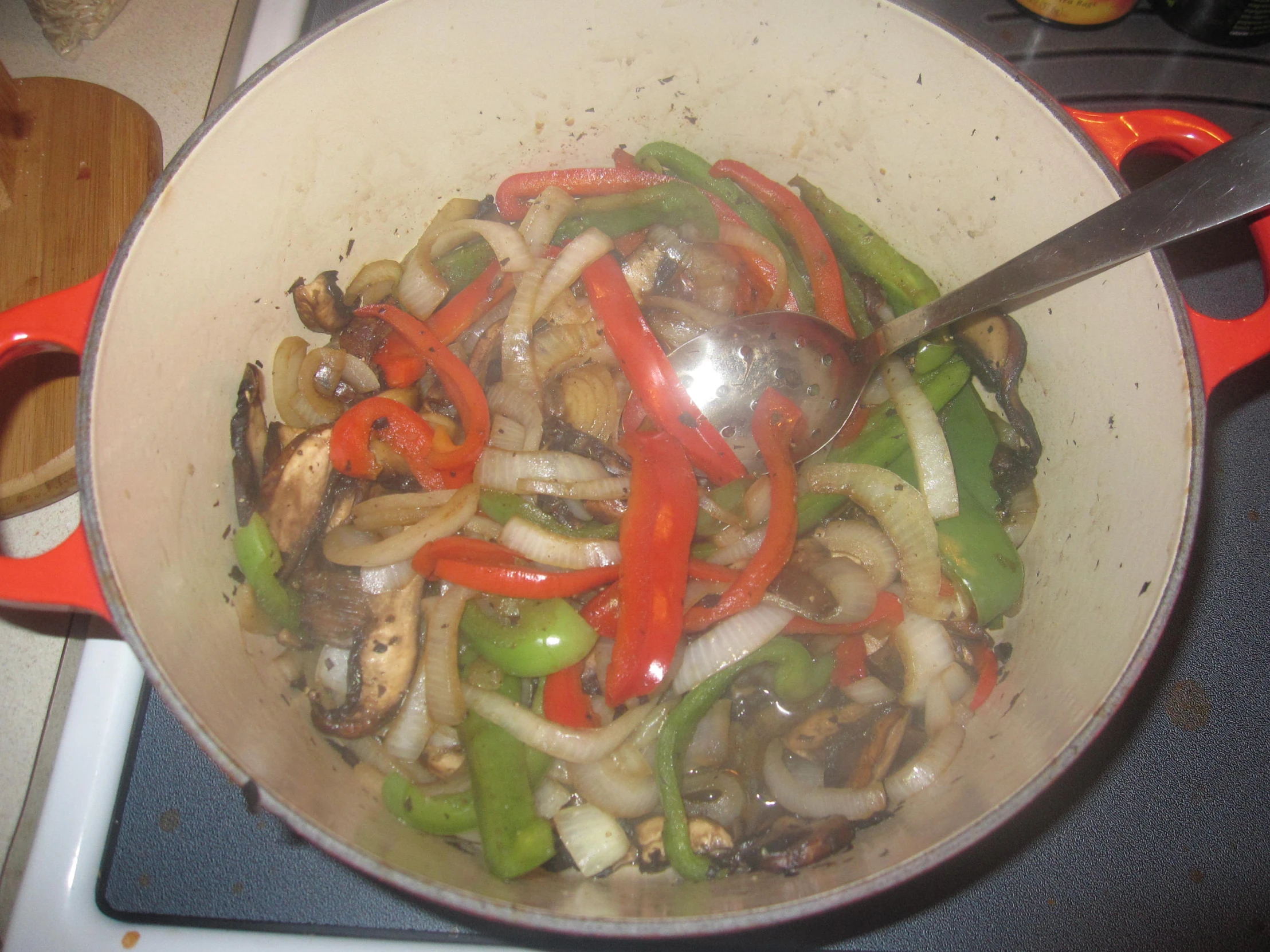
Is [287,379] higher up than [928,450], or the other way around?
[928,450]

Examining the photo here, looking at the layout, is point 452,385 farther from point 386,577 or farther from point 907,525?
point 907,525

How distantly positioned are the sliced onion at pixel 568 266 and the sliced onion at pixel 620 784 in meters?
0.86

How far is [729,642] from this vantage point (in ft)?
4.31

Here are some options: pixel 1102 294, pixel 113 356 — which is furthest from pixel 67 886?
pixel 1102 294

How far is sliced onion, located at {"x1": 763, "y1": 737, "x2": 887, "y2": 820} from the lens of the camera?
4.11 feet

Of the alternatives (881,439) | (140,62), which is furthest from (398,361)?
(140,62)

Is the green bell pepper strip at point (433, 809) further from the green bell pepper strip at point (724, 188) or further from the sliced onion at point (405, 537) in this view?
the green bell pepper strip at point (724, 188)

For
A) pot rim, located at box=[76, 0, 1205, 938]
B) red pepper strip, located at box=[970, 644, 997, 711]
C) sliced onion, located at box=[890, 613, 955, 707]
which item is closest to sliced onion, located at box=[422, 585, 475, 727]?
pot rim, located at box=[76, 0, 1205, 938]

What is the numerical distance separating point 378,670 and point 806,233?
1.21 meters

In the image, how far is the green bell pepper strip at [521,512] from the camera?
1385mm

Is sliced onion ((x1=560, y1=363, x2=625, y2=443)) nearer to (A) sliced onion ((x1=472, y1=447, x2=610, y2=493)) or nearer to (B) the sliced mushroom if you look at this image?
(A) sliced onion ((x1=472, y1=447, x2=610, y2=493))

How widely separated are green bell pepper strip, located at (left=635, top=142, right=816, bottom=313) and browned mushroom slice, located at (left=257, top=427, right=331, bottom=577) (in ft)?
2.94

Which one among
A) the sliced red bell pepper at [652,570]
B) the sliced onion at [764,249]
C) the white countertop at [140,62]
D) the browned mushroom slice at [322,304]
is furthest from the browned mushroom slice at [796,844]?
the white countertop at [140,62]

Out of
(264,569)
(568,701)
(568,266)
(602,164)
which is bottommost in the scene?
(568,701)
